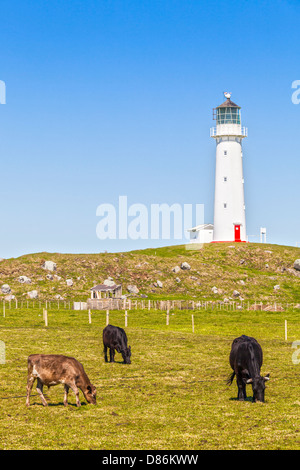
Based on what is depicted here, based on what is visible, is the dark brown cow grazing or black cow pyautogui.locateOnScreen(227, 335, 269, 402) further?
black cow pyautogui.locateOnScreen(227, 335, 269, 402)

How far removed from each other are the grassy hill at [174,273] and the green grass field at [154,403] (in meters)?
46.1

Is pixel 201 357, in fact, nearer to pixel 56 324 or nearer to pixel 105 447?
pixel 105 447

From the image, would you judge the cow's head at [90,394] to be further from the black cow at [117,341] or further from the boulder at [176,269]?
the boulder at [176,269]

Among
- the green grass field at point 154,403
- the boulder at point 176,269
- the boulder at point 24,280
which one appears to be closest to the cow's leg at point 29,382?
the green grass field at point 154,403

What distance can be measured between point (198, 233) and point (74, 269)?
3347 centimetres

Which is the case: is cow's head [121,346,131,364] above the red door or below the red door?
below

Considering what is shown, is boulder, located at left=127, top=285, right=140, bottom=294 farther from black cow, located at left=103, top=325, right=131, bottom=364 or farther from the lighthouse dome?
black cow, located at left=103, top=325, right=131, bottom=364

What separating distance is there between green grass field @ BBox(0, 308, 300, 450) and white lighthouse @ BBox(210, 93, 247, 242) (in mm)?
69272

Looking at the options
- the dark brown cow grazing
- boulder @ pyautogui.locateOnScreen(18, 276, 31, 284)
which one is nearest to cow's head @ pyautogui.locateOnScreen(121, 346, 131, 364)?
the dark brown cow grazing

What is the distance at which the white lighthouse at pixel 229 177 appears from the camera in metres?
110

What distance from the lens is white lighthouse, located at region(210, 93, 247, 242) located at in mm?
110188

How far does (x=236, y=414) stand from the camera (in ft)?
63.4

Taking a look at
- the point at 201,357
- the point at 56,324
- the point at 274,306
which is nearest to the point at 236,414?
the point at 201,357

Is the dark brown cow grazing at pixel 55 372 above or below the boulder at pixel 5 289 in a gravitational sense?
below
